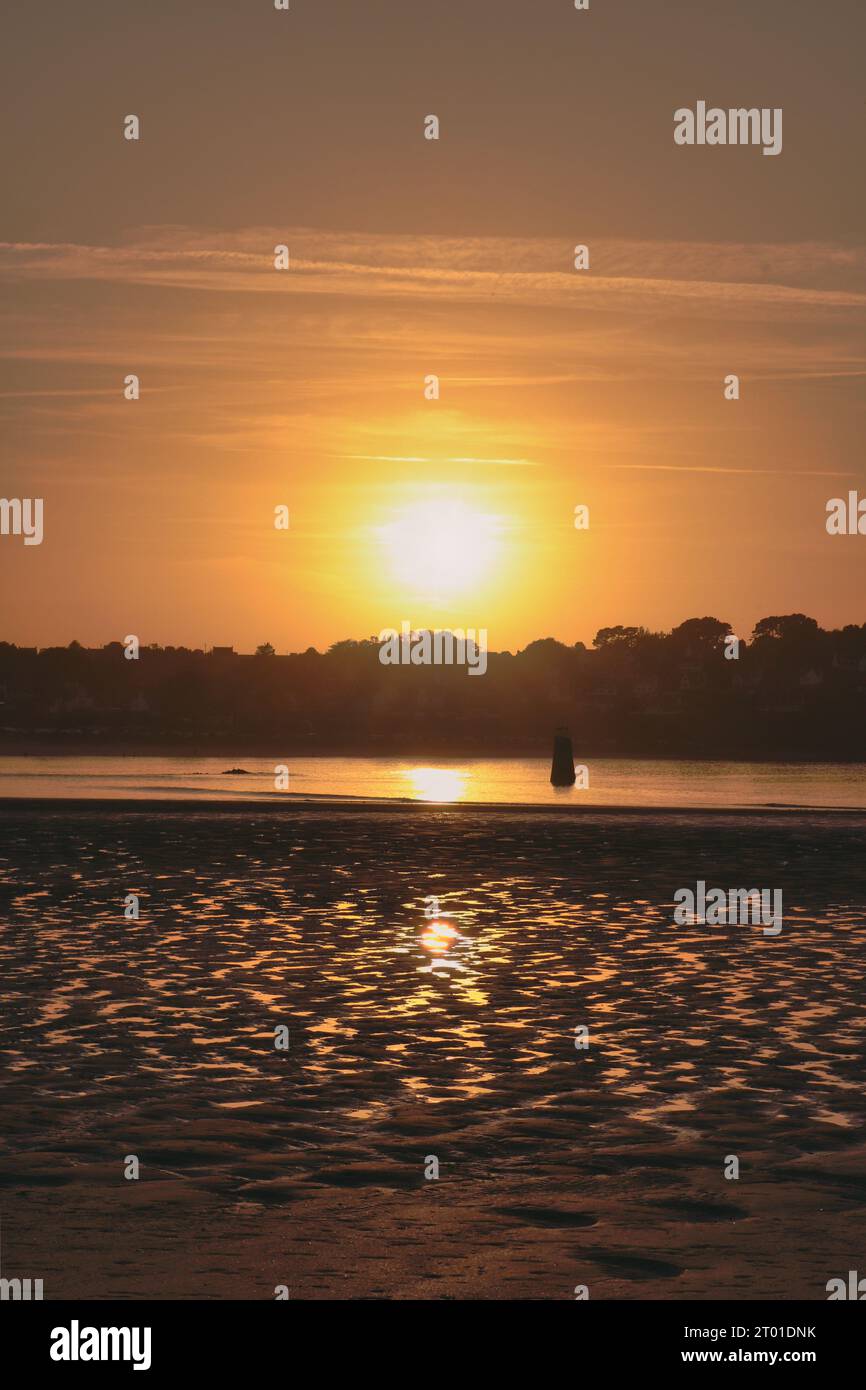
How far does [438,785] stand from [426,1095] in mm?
→ 85705

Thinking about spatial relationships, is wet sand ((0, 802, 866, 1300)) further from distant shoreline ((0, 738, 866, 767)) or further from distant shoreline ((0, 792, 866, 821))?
distant shoreline ((0, 738, 866, 767))

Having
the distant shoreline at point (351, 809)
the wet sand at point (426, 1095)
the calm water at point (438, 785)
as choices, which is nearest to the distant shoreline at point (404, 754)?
the calm water at point (438, 785)

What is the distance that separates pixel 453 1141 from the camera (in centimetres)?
1089

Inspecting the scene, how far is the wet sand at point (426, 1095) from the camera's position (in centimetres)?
844

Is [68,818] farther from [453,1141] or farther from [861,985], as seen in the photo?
[453,1141]

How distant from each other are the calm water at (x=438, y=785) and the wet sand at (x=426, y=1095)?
40.1 metres

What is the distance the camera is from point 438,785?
322 feet

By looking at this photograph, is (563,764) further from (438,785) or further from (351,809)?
(351,809)

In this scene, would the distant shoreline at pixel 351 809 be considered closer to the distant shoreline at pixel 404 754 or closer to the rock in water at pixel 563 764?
the rock in water at pixel 563 764

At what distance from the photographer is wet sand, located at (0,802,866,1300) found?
27.7ft

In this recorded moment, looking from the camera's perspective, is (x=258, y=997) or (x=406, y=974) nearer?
(x=258, y=997)

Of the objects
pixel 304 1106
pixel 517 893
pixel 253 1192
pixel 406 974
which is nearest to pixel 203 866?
pixel 517 893

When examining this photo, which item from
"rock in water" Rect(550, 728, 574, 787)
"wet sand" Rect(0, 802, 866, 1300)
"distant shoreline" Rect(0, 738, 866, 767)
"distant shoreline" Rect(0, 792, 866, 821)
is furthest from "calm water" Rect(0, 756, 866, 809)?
"wet sand" Rect(0, 802, 866, 1300)
